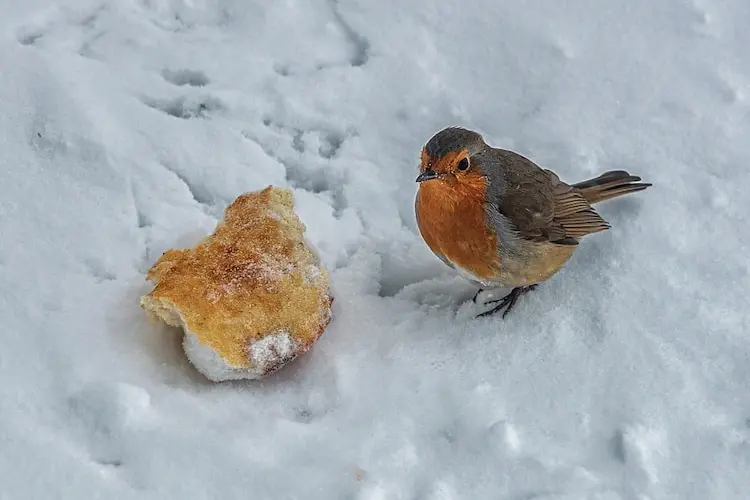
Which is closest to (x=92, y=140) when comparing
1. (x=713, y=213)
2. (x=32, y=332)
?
(x=32, y=332)

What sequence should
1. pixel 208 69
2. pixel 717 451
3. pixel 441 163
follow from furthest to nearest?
pixel 208 69, pixel 441 163, pixel 717 451

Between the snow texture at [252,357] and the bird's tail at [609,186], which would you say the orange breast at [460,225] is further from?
the snow texture at [252,357]

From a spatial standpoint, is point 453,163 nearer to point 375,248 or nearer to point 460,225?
point 460,225

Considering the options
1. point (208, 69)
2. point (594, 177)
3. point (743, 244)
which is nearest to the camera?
point (743, 244)

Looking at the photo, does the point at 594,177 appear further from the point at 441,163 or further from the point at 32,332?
the point at 32,332

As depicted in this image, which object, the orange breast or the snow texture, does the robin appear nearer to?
the orange breast

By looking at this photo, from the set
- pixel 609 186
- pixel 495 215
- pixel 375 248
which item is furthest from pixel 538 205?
pixel 375 248
